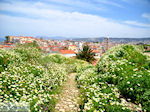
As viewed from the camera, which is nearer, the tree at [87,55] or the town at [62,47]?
the tree at [87,55]

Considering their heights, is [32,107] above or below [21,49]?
below

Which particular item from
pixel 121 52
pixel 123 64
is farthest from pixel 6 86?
pixel 121 52

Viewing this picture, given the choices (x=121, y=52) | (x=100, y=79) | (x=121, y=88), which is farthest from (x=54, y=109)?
(x=121, y=52)

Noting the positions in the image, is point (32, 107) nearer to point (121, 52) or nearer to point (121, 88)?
point (121, 88)

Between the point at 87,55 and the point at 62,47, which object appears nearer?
the point at 87,55

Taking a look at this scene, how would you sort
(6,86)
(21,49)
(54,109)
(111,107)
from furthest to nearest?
(21,49) < (6,86) < (54,109) < (111,107)

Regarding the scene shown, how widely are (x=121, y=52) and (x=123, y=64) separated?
4412 millimetres

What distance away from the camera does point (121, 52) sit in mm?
13383

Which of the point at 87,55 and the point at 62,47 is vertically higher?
the point at 87,55

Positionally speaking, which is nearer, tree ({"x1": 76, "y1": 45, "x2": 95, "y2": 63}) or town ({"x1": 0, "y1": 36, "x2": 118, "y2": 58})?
tree ({"x1": 76, "y1": 45, "x2": 95, "y2": 63})

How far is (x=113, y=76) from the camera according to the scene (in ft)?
26.3

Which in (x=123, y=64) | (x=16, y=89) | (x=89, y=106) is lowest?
(x=89, y=106)

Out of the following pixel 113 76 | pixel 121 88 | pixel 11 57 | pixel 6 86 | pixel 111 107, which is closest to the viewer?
pixel 111 107

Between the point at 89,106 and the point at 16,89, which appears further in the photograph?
the point at 16,89
